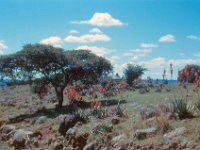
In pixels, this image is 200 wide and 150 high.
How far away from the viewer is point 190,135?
11.5 meters

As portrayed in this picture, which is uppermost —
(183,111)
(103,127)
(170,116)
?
(183,111)

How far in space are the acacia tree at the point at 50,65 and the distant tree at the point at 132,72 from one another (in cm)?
1676

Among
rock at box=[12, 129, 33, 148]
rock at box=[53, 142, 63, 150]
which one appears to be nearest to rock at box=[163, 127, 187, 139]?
rock at box=[53, 142, 63, 150]

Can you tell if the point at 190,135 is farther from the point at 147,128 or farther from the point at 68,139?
the point at 68,139

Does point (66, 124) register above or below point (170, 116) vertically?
below

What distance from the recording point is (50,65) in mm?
28141

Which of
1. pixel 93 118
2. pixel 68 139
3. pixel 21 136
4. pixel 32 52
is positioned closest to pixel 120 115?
pixel 93 118

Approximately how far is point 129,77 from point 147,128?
33.6 m

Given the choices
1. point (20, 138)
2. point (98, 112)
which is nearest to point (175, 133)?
point (98, 112)

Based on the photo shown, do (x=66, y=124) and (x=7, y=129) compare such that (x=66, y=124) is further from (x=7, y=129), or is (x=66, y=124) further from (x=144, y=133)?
(x=144, y=133)

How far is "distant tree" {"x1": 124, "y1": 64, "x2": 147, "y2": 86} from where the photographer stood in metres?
46.4

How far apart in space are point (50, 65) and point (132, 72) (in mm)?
19885

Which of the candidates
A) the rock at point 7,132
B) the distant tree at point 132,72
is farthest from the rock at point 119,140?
the distant tree at point 132,72

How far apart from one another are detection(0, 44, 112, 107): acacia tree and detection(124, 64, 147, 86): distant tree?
1676cm
